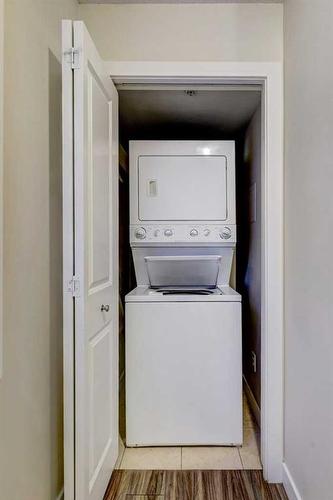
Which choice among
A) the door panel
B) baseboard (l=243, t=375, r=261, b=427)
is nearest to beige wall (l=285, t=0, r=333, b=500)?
baseboard (l=243, t=375, r=261, b=427)

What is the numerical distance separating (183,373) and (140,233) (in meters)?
0.98

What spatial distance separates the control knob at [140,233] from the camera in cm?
253

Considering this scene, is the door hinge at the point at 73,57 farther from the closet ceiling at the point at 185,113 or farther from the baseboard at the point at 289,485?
the baseboard at the point at 289,485

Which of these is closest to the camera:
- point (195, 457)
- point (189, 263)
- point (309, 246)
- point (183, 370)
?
point (309, 246)

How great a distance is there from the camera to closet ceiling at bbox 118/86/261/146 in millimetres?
2412

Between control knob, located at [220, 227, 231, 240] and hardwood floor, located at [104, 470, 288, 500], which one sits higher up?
control knob, located at [220, 227, 231, 240]

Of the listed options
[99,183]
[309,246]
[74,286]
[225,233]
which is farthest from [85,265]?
[225,233]

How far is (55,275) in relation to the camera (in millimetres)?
1519

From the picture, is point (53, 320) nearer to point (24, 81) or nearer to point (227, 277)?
point (24, 81)

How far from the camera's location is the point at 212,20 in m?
1.81

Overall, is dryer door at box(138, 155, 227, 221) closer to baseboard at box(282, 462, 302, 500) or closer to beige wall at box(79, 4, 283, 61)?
beige wall at box(79, 4, 283, 61)

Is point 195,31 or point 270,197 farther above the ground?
point 195,31

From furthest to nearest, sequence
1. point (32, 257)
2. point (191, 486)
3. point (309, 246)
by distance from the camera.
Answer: point (191, 486), point (309, 246), point (32, 257)

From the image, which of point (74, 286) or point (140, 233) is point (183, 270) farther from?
point (74, 286)
